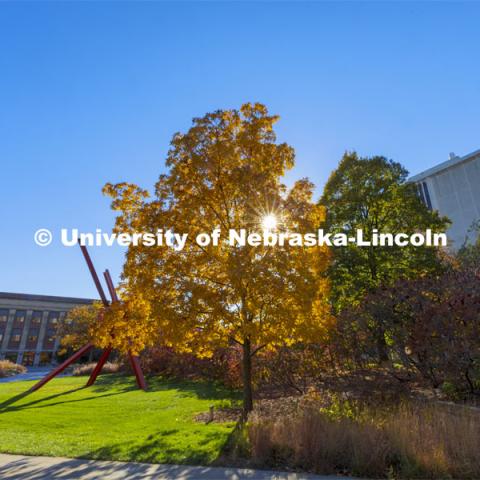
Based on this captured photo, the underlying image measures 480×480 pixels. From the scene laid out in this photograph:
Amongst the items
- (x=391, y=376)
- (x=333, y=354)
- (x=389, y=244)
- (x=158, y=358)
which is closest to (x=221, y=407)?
(x=333, y=354)

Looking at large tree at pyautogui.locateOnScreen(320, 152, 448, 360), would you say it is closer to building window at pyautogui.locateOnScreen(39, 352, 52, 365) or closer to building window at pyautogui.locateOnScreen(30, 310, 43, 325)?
building window at pyautogui.locateOnScreen(30, 310, 43, 325)

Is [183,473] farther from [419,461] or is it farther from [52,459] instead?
[419,461]

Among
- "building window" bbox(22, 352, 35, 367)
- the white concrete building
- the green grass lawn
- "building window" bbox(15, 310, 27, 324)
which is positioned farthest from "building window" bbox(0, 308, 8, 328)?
the white concrete building

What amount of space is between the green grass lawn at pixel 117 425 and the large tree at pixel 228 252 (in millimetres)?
2349

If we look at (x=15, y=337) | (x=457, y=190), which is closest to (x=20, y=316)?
(x=15, y=337)

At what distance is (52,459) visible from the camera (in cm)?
739

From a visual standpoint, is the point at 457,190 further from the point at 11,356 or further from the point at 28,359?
the point at 11,356

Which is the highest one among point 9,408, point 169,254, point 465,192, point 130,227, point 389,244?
point 465,192

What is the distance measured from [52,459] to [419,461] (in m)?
7.07

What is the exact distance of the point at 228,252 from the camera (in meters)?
9.57

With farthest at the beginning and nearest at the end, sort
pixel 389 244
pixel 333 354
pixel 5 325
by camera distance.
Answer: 1. pixel 5 325
2. pixel 389 244
3. pixel 333 354

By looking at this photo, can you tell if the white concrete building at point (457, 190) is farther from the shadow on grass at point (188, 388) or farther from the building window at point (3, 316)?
the building window at point (3, 316)

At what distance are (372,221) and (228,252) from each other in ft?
40.7

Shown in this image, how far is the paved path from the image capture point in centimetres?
601
